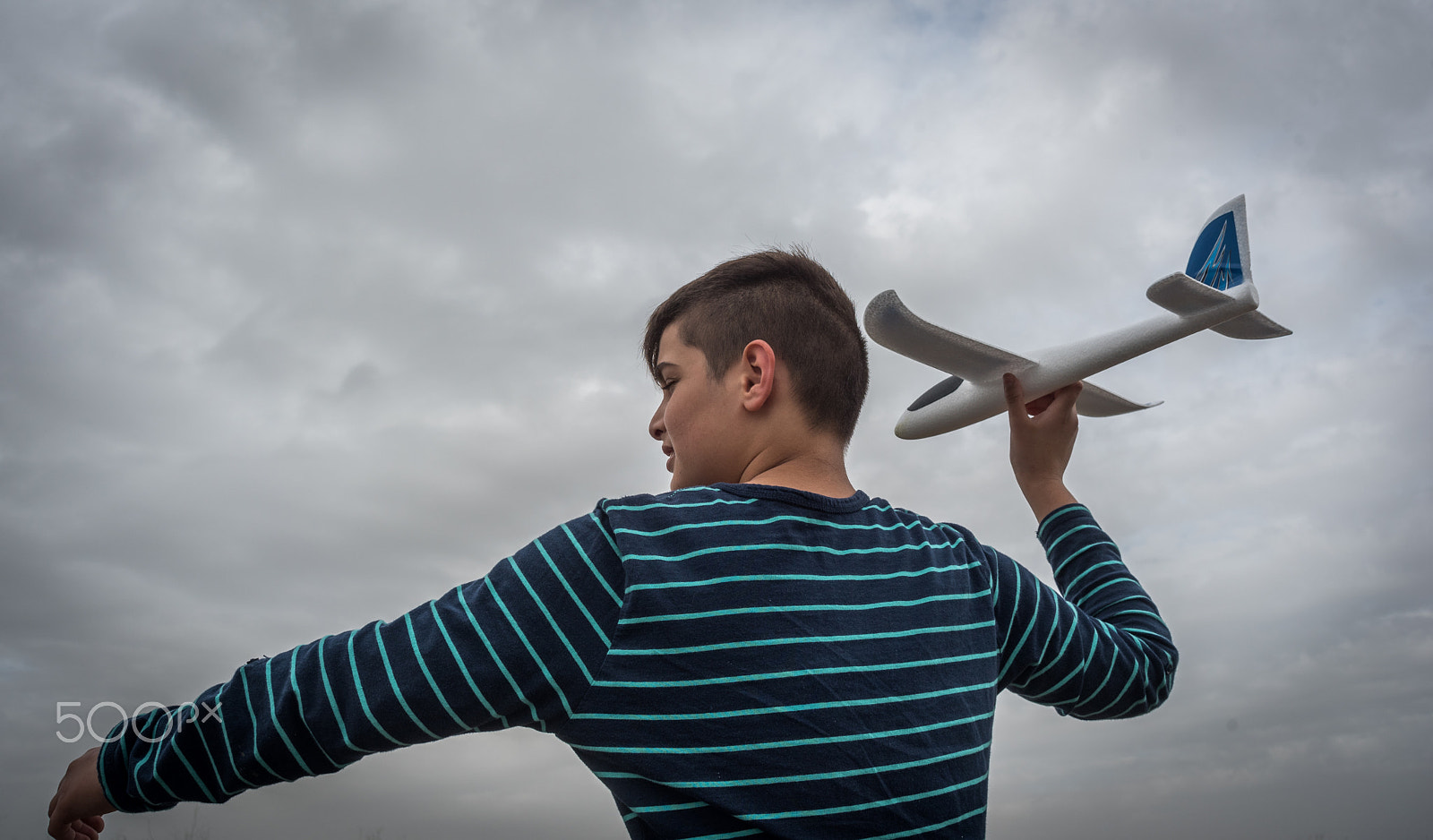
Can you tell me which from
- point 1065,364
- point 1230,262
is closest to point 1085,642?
point 1065,364

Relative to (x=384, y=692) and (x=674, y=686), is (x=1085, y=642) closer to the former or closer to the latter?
(x=674, y=686)

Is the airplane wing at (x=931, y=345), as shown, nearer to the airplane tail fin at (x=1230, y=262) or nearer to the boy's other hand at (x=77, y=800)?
the airplane tail fin at (x=1230, y=262)

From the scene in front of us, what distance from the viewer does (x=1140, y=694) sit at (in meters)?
3.14

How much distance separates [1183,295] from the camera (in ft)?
17.9

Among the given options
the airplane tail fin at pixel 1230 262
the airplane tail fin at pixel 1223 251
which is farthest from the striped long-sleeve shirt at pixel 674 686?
the airplane tail fin at pixel 1223 251

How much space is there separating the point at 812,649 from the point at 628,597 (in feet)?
1.62

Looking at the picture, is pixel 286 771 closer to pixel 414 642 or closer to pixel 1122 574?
pixel 414 642

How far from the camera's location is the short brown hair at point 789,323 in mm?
3107

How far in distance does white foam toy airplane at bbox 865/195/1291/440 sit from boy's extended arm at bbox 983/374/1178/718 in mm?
878

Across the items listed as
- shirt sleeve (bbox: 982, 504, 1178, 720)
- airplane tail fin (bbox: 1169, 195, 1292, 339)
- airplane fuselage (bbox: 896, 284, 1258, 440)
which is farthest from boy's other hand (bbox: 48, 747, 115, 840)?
airplane tail fin (bbox: 1169, 195, 1292, 339)

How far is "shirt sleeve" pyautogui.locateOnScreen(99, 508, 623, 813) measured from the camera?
201 cm

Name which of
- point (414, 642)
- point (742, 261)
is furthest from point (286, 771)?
point (742, 261)

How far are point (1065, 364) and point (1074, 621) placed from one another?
2.30 meters

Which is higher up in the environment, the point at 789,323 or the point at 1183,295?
the point at 1183,295
